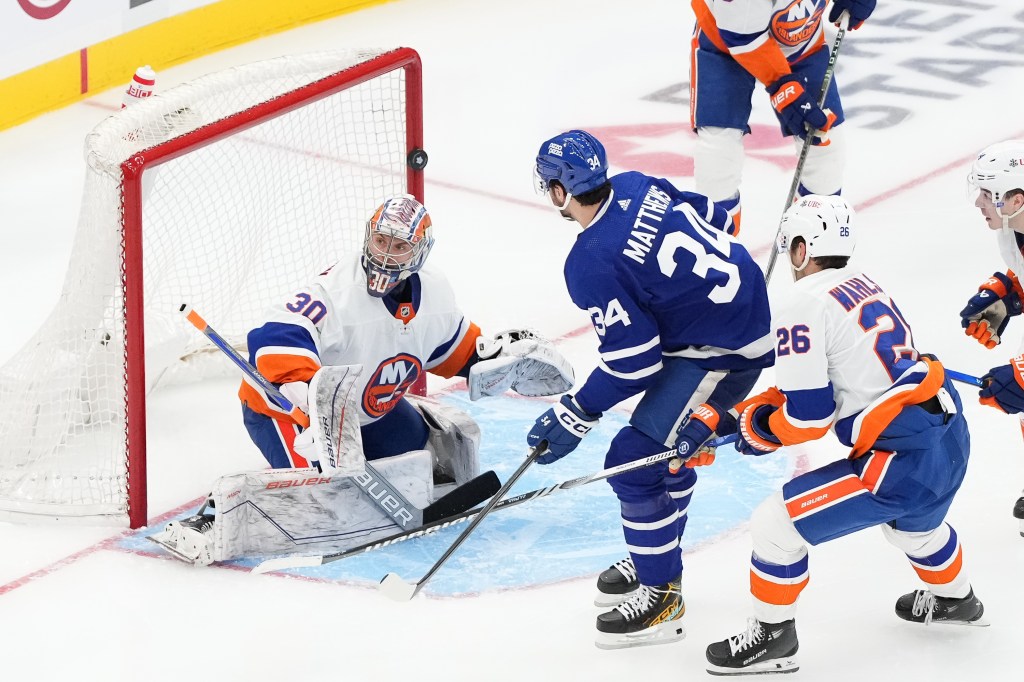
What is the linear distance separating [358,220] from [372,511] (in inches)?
49.9

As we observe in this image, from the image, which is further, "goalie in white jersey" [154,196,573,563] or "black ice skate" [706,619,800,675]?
"goalie in white jersey" [154,196,573,563]

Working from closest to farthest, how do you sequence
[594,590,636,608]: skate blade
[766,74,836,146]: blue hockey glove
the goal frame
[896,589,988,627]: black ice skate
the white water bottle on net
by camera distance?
[896,589,988,627]: black ice skate < [594,590,636,608]: skate blade < the goal frame < the white water bottle on net < [766,74,836,146]: blue hockey glove

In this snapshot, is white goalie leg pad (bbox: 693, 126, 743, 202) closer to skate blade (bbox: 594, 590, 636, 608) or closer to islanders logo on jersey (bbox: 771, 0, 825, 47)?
islanders logo on jersey (bbox: 771, 0, 825, 47)

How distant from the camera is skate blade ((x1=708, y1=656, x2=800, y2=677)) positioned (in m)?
3.22

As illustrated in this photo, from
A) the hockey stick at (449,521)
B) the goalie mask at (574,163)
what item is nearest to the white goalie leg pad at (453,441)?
the hockey stick at (449,521)

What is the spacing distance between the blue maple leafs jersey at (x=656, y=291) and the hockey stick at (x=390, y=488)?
0.62m

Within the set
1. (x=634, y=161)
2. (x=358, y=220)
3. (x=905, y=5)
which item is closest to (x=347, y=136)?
(x=358, y=220)

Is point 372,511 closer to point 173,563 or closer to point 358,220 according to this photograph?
point 173,563

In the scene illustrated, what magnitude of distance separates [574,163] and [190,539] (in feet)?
3.91

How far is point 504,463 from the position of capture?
420 centimetres

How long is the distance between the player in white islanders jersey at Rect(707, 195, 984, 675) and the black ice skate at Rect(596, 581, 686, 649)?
236mm

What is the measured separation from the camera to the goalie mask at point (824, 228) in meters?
3.09

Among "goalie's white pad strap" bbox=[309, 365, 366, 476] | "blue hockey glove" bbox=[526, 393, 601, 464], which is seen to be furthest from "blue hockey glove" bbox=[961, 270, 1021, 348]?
"goalie's white pad strap" bbox=[309, 365, 366, 476]

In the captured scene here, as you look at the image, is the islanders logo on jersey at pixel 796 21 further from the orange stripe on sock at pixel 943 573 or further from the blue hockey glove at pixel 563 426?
the orange stripe on sock at pixel 943 573
